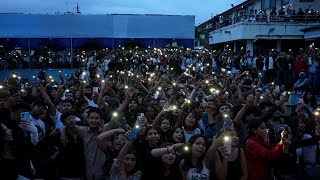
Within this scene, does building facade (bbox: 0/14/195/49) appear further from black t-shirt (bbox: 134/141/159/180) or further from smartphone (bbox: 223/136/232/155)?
smartphone (bbox: 223/136/232/155)

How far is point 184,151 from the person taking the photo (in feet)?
15.4

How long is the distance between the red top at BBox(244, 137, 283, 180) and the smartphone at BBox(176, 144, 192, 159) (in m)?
0.77

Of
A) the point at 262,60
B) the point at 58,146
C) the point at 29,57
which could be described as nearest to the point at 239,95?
the point at 58,146

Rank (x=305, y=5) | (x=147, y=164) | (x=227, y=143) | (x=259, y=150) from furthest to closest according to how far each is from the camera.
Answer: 1. (x=305, y=5)
2. (x=147, y=164)
3. (x=259, y=150)
4. (x=227, y=143)

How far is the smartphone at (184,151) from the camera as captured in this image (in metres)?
4.66

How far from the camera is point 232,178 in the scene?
483cm

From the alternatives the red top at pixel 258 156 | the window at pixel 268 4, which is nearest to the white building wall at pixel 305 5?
the window at pixel 268 4

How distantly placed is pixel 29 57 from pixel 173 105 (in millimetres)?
24850

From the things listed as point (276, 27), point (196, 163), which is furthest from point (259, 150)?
point (276, 27)

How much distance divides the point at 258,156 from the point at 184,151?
926mm

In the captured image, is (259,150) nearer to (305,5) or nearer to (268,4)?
(305,5)

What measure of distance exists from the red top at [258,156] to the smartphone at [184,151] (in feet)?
2.53

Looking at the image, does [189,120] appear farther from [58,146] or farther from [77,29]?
[77,29]

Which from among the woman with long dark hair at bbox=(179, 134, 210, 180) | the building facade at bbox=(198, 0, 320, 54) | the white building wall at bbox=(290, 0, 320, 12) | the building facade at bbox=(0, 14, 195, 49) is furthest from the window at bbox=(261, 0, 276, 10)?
the woman with long dark hair at bbox=(179, 134, 210, 180)
